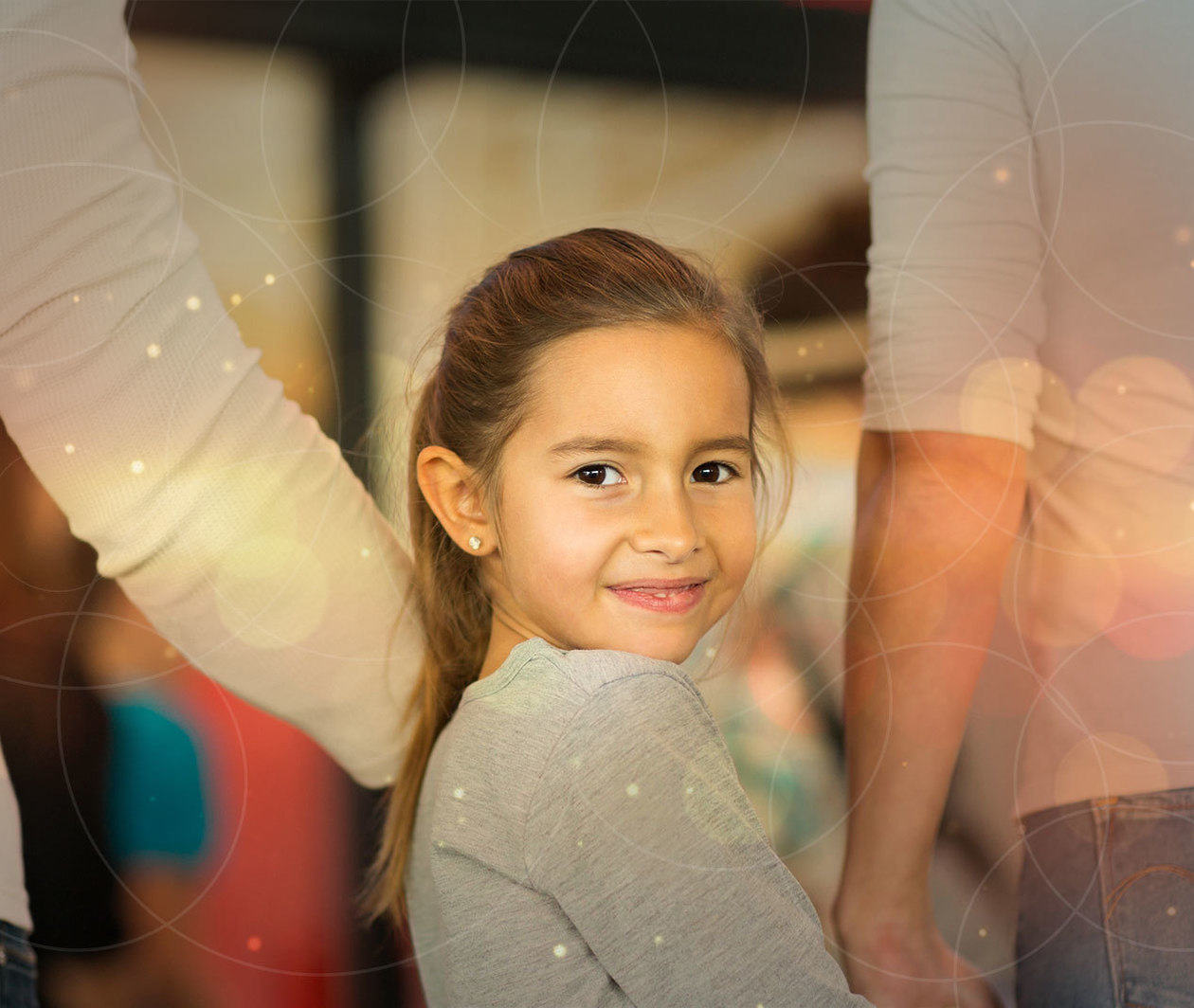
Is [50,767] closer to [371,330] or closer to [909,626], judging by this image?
[371,330]

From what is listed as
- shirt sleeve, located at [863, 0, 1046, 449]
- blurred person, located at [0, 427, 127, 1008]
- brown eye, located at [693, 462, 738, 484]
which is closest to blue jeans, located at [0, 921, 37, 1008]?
blurred person, located at [0, 427, 127, 1008]

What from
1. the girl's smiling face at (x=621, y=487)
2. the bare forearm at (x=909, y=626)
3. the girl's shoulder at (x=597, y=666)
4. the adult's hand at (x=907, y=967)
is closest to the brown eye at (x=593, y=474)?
the girl's smiling face at (x=621, y=487)

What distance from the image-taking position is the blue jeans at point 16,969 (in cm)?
70

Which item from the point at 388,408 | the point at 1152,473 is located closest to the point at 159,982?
the point at 388,408

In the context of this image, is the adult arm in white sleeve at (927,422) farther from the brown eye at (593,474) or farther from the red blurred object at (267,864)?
the red blurred object at (267,864)

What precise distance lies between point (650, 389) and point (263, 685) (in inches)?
14.2

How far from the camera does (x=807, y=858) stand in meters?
0.79

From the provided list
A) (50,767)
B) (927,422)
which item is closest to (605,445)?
(927,422)

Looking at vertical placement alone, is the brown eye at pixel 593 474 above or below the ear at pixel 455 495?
above

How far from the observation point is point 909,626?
808mm

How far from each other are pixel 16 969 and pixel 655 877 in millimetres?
484

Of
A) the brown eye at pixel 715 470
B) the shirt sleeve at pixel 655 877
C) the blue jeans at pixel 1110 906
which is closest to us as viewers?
the shirt sleeve at pixel 655 877

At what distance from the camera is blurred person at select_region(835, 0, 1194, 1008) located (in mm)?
793

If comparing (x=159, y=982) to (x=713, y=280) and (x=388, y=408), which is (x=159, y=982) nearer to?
(x=388, y=408)
